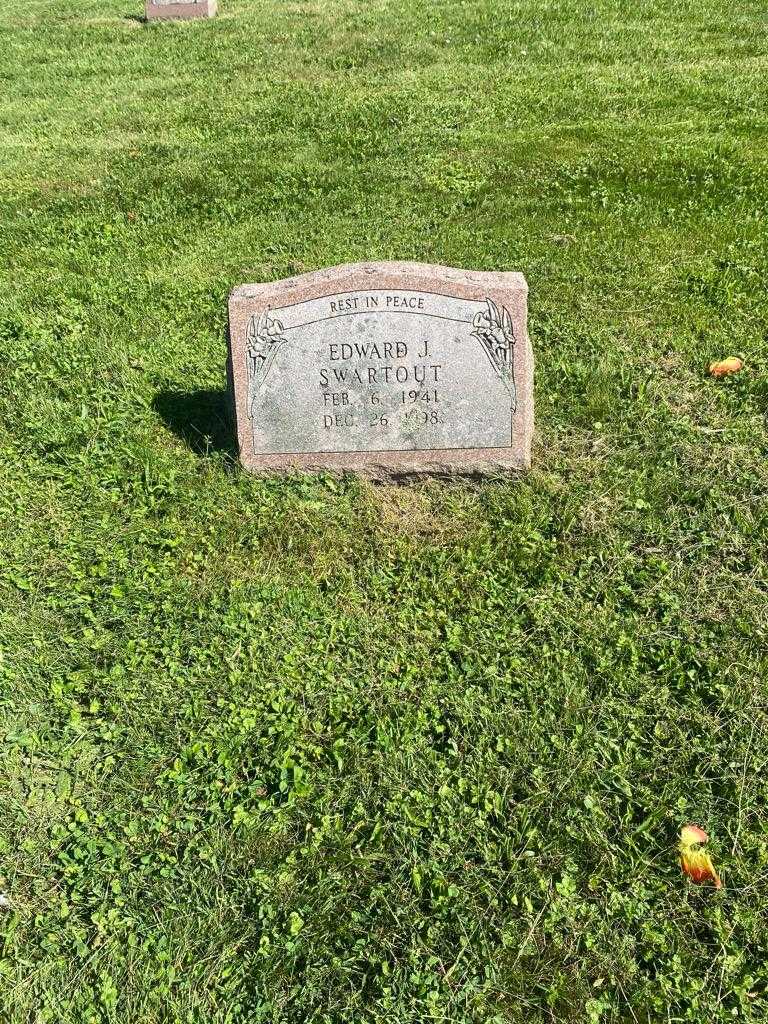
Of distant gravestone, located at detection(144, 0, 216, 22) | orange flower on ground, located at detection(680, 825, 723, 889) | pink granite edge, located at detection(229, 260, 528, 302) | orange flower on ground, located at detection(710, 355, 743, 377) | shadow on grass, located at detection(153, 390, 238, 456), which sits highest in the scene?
distant gravestone, located at detection(144, 0, 216, 22)

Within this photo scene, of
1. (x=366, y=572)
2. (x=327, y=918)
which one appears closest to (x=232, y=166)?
(x=366, y=572)

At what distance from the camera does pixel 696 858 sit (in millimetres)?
2797

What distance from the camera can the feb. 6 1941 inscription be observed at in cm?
421

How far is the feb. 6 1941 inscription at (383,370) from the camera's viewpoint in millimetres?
4211

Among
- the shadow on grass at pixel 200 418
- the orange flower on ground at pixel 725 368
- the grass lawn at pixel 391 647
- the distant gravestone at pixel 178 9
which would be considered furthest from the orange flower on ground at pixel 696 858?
the distant gravestone at pixel 178 9

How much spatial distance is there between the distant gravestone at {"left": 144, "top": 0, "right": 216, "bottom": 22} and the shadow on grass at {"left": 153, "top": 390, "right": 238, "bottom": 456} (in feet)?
40.3

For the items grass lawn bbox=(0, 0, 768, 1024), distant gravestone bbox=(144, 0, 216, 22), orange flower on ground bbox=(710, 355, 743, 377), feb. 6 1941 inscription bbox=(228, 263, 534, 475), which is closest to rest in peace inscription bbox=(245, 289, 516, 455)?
feb. 6 1941 inscription bbox=(228, 263, 534, 475)

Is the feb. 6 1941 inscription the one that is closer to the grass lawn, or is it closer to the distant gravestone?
the grass lawn

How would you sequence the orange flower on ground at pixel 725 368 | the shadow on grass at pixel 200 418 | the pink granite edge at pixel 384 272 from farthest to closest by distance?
the orange flower on ground at pixel 725 368 → the shadow on grass at pixel 200 418 → the pink granite edge at pixel 384 272

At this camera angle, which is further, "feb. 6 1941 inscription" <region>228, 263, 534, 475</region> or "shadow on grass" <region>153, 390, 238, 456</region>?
"shadow on grass" <region>153, 390, 238, 456</region>

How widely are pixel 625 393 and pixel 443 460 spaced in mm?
1419

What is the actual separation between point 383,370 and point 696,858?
268cm

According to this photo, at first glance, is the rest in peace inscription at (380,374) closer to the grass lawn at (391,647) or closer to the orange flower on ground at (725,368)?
the grass lawn at (391,647)

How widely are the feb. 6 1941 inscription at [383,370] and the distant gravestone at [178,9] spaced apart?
42.8 feet
